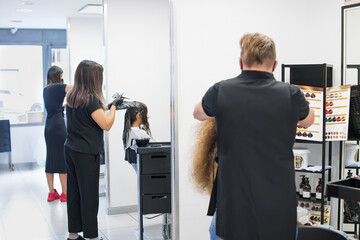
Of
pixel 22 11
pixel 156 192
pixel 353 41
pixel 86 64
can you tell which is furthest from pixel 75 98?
pixel 22 11

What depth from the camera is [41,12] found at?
630cm

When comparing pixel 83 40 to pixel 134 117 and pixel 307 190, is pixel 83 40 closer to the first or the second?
pixel 134 117

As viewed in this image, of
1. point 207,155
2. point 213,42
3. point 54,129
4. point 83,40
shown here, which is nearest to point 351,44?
point 213,42

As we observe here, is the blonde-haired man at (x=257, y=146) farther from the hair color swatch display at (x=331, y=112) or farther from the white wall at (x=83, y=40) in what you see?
the white wall at (x=83, y=40)

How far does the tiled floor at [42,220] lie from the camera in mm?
4012

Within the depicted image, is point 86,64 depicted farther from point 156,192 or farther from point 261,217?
point 261,217

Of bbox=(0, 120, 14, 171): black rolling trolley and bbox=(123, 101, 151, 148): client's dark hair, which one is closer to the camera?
bbox=(123, 101, 151, 148): client's dark hair

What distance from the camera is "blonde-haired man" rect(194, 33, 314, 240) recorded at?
6.05ft

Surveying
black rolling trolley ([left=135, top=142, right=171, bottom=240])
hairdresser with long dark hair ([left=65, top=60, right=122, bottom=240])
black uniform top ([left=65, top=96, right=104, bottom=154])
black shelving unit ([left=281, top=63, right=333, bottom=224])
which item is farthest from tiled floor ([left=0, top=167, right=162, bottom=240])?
black shelving unit ([left=281, top=63, right=333, bottom=224])

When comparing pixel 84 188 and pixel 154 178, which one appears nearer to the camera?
pixel 84 188

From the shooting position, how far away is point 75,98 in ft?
10.9

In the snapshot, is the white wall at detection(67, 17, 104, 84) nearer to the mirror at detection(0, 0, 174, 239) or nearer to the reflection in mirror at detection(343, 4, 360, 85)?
the mirror at detection(0, 0, 174, 239)

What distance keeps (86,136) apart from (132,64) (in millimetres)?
1514

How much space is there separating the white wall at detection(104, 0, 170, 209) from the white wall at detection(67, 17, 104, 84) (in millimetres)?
1977
